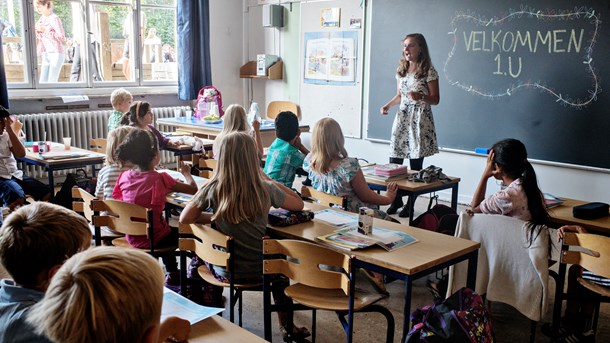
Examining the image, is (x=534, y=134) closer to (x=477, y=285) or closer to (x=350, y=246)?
(x=477, y=285)

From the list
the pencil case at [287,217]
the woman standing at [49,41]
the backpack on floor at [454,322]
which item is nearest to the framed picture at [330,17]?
the woman standing at [49,41]

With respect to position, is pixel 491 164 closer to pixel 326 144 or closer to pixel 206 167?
pixel 326 144

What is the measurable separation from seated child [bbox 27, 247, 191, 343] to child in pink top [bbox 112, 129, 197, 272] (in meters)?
2.31

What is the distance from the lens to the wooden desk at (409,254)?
89.7 inches

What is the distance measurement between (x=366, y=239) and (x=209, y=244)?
714 mm

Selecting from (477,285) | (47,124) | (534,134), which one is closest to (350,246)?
(477,285)

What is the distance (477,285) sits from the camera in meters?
2.84

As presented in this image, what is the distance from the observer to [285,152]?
3.99 m

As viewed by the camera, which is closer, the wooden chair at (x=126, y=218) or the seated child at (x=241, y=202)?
the seated child at (x=241, y=202)

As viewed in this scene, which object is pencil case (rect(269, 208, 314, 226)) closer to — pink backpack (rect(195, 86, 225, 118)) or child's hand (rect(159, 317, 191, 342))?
child's hand (rect(159, 317, 191, 342))

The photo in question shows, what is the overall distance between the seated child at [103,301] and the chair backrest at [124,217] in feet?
6.56

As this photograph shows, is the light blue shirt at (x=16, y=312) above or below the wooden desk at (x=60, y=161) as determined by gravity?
above

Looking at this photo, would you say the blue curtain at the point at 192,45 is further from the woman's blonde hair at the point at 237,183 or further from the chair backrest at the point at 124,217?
the woman's blonde hair at the point at 237,183

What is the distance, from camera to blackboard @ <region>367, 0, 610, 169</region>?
501cm
